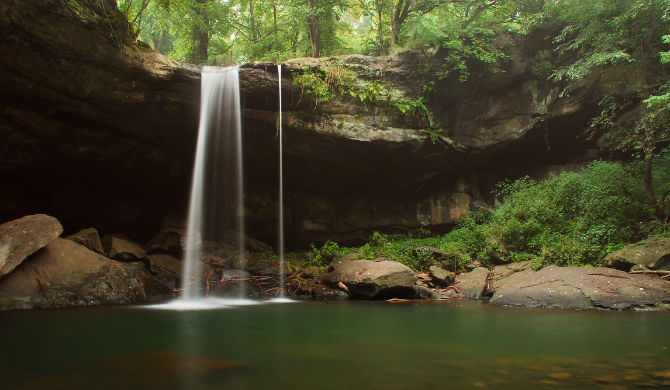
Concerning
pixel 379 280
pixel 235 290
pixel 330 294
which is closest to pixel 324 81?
pixel 379 280

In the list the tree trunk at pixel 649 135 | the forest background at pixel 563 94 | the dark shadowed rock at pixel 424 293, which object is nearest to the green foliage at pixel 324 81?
the forest background at pixel 563 94

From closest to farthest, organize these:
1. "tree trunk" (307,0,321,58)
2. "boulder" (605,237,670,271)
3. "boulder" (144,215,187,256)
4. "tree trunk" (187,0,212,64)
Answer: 1. "boulder" (605,237,670,271)
2. "boulder" (144,215,187,256)
3. "tree trunk" (307,0,321,58)
4. "tree trunk" (187,0,212,64)

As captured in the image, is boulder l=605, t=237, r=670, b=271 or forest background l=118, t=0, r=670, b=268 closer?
boulder l=605, t=237, r=670, b=271

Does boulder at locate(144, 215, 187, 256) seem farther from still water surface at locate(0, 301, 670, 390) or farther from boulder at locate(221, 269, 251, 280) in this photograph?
still water surface at locate(0, 301, 670, 390)

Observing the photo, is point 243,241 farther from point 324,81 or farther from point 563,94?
point 563,94

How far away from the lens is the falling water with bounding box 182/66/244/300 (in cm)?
1192

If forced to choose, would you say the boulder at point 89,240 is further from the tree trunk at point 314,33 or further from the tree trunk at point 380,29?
the tree trunk at point 380,29

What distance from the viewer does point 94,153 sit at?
42.8ft

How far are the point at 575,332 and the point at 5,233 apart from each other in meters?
11.4

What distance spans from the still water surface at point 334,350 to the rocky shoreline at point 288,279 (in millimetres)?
907

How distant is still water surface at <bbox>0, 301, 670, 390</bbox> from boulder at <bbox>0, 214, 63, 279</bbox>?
1.27m

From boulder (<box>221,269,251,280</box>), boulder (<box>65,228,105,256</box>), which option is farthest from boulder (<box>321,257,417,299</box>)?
boulder (<box>65,228,105,256</box>)

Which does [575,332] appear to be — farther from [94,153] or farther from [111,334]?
[94,153]

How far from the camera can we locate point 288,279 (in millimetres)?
12219
